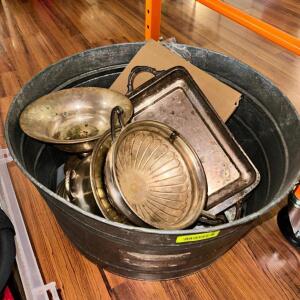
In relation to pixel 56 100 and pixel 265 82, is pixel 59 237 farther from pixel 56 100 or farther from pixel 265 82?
pixel 265 82

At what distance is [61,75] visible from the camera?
0.99 m

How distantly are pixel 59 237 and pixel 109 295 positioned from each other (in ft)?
0.80

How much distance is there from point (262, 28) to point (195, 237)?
2.10 feet

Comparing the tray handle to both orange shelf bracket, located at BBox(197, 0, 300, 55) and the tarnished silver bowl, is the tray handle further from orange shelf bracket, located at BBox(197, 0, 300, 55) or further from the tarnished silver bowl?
orange shelf bracket, located at BBox(197, 0, 300, 55)

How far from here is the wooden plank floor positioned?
37.0 inches

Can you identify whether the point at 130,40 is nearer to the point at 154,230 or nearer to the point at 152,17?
the point at 152,17

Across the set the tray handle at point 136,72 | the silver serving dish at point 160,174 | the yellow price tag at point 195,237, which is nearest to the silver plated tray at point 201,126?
the tray handle at point 136,72

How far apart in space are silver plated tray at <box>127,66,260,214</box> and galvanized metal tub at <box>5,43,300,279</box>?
0.07 m

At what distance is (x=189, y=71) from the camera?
3.50ft

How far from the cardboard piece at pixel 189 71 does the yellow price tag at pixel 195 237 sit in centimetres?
53

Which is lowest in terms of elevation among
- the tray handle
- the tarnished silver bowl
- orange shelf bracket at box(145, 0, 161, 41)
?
Answer: the tarnished silver bowl

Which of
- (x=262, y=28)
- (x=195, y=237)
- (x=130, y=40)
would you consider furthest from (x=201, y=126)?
(x=130, y=40)

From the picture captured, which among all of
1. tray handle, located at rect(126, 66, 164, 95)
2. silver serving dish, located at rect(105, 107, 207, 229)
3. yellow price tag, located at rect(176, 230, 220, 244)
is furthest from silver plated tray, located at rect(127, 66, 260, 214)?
yellow price tag, located at rect(176, 230, 220, 244)

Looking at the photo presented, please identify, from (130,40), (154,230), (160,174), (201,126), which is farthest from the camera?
(130,40)
